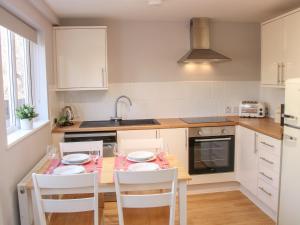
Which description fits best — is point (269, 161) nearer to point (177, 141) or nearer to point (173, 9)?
point (177, 141)

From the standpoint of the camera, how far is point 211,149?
11.4 ft

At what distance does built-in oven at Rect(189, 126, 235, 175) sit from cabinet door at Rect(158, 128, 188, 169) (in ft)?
0.21

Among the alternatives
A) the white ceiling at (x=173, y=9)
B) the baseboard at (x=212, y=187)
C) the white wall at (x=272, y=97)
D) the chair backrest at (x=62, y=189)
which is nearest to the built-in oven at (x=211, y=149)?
the baseboard at (x=212, y=187)

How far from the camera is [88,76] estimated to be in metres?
3.44

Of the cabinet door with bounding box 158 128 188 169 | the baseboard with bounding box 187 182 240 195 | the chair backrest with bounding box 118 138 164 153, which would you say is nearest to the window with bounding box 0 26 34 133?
the chair backrest with bounding box 118 138 164 153

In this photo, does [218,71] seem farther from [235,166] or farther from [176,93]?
[235,166]

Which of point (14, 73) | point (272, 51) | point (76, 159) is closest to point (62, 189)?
point (76, 159)

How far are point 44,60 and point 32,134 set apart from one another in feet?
2.95

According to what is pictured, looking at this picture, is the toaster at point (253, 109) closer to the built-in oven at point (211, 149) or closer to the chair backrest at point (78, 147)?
the built-in oven at point (211, 149)

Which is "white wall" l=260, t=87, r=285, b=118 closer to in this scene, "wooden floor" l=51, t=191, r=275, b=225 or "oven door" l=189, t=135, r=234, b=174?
"oven door" l=189, t=135, r=234, b=174

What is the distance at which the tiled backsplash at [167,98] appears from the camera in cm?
374

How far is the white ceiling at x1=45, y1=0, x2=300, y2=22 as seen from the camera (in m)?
2.85

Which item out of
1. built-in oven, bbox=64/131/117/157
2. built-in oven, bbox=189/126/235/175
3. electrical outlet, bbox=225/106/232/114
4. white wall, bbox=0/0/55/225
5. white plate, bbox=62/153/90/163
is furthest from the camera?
electrical outlet, bbox=225/106/232/114

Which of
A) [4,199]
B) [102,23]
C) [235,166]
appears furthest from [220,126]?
[4,199]
